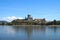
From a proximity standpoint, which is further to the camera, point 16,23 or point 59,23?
A: point 16,23

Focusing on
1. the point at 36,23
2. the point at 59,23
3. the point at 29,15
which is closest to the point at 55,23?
the point at 59,23

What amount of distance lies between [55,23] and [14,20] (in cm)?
4228

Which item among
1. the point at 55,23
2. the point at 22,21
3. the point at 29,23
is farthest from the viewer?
the point at 22,21

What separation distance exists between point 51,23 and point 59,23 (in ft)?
25.0

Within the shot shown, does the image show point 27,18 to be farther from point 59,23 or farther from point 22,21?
point 59,23

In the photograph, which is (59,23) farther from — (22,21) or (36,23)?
(22,21)

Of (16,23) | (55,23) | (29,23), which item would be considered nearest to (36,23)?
(29,23)

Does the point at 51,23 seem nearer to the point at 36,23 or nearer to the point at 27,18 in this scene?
the point at 36,23

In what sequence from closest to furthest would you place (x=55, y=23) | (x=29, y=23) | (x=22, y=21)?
(x=55, y=23), (x=29, y=23), (x=22, y=21)

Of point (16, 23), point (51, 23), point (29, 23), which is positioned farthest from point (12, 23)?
point (51, 23)

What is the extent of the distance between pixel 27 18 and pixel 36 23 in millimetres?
15362

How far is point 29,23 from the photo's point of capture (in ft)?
458

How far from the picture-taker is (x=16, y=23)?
14375 cm

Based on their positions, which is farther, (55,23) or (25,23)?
(25,23)
